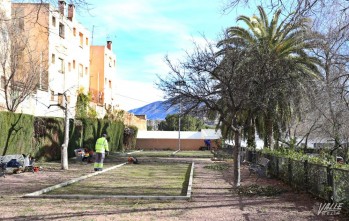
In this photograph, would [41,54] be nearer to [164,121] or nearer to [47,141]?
[47,141]

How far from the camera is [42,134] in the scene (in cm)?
2725

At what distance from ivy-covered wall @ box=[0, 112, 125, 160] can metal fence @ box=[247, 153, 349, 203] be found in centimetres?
1285

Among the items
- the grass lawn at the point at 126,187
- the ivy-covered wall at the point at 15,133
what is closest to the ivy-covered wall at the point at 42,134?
the ivy-covered wall at the point at 15,133

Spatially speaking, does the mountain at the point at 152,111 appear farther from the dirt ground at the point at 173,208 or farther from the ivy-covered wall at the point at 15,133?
the dirt ground at the point at 173,208

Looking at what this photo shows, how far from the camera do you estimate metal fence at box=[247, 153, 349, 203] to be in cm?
1064

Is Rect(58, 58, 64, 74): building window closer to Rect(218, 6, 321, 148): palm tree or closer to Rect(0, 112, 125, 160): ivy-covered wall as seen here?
Rect(0, 112, 125, 160): ivy-covered wall

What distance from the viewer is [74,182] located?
16594 millimetres

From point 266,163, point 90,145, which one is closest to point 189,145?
point 90,145

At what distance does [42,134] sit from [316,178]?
60.5ft

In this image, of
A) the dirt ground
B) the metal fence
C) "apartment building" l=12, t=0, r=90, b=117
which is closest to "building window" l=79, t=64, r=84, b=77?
"apartment building" l=12, t=0, r=90, b=117

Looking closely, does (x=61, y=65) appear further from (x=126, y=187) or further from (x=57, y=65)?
(x=126, y=187)

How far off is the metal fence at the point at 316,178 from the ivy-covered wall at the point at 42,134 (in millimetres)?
12853

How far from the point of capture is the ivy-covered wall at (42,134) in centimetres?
2270

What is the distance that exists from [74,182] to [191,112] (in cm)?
544
